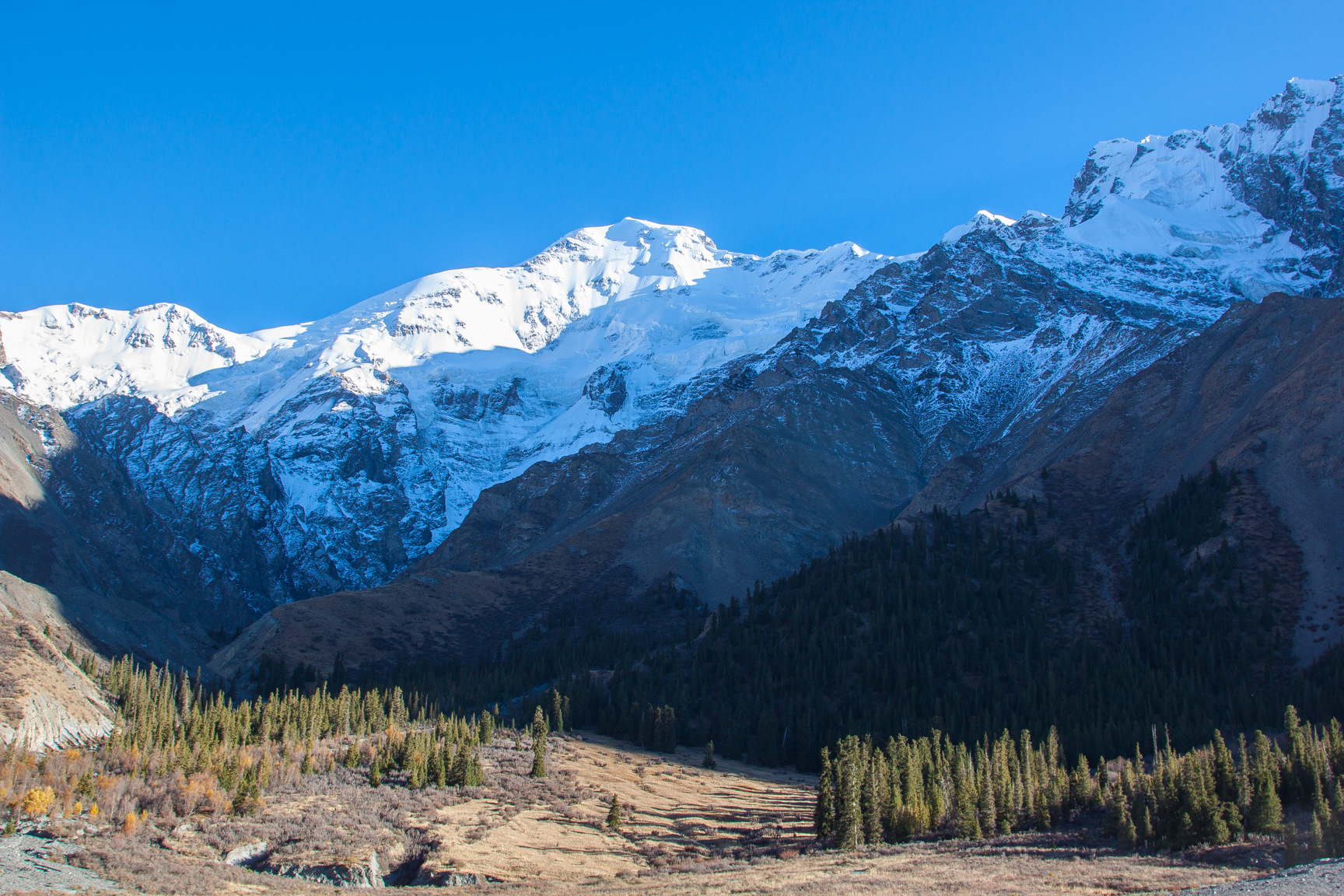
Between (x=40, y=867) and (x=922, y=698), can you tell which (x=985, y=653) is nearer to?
(x=922, y=698)

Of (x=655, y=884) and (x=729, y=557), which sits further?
(x=729, y=557)

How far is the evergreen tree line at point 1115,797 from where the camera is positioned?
185 feet

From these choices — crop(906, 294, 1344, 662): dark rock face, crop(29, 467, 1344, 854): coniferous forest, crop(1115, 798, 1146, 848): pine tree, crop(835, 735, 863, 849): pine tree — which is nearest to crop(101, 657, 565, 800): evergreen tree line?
crop(29, 467, 1344, 854): coniferous forest

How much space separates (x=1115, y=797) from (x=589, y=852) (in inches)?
1134

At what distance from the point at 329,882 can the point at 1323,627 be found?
10144 centimetres

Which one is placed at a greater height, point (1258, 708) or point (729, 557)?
point (729, 557)

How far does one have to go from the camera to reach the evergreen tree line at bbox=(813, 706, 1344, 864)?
5641 cm

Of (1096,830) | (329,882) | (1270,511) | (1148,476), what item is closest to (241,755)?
(329,882)

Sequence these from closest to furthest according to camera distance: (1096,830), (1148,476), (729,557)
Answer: (1096,830) → (1148,476) → (729,557)

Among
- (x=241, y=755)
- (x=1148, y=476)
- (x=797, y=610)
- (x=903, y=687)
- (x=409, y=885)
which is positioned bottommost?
(x=409, y=885)

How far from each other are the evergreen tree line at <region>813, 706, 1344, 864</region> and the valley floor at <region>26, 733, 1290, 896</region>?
2.06 metres

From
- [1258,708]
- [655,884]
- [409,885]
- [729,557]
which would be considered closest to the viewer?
[655,884]

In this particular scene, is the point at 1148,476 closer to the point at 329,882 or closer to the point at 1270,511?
the point at 1270,511

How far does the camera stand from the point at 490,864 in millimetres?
53844
